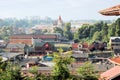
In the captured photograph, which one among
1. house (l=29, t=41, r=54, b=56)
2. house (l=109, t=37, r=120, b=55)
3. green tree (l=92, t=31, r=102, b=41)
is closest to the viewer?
house (l=109, t=37, r=120, b=55)

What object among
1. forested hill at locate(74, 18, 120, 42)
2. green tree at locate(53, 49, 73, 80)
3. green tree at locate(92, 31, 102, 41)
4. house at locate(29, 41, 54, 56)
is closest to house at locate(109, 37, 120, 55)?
forested hill at locate(74, 18, 120, 42)

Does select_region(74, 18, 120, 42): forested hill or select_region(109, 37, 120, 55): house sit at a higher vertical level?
select_region(74, 18, 120, 42): forested hill

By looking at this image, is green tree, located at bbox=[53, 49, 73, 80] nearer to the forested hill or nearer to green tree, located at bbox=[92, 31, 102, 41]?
the forested hill

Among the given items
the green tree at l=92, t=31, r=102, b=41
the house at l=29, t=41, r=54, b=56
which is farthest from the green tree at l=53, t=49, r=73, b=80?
the green tree at l=92, t=31, r=102, b=41

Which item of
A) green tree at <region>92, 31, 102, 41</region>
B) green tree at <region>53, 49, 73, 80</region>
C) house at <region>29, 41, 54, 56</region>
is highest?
green tree at <region>53, 49, 73, 80</region>

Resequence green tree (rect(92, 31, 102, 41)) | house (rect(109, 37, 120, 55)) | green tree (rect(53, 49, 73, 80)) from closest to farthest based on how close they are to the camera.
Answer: green tree (rect(53, 49, 73, 80))
house (rect(109, 37, 120, 55))
green tree (rect(92, 31, 102, 41))

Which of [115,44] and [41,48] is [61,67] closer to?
[41,48]

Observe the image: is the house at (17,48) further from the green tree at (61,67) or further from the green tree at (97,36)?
the green tree at (61,67)

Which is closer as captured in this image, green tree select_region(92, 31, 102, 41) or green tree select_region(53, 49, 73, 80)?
green tree select_region(53, 49, 73, 80)

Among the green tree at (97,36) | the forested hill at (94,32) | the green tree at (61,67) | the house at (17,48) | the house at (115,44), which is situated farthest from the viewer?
the green tree at (97,36)

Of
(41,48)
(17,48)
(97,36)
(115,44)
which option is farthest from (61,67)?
(97,36)

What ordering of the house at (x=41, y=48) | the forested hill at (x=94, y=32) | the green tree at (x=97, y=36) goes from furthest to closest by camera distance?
the green tree at (x=97, y=36), the forested hill at (x=94, y=32), the house at (x=41, y=48)

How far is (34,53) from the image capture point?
62.3 meters

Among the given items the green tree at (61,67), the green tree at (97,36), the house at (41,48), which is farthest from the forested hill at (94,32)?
the green tree at (61,67)
